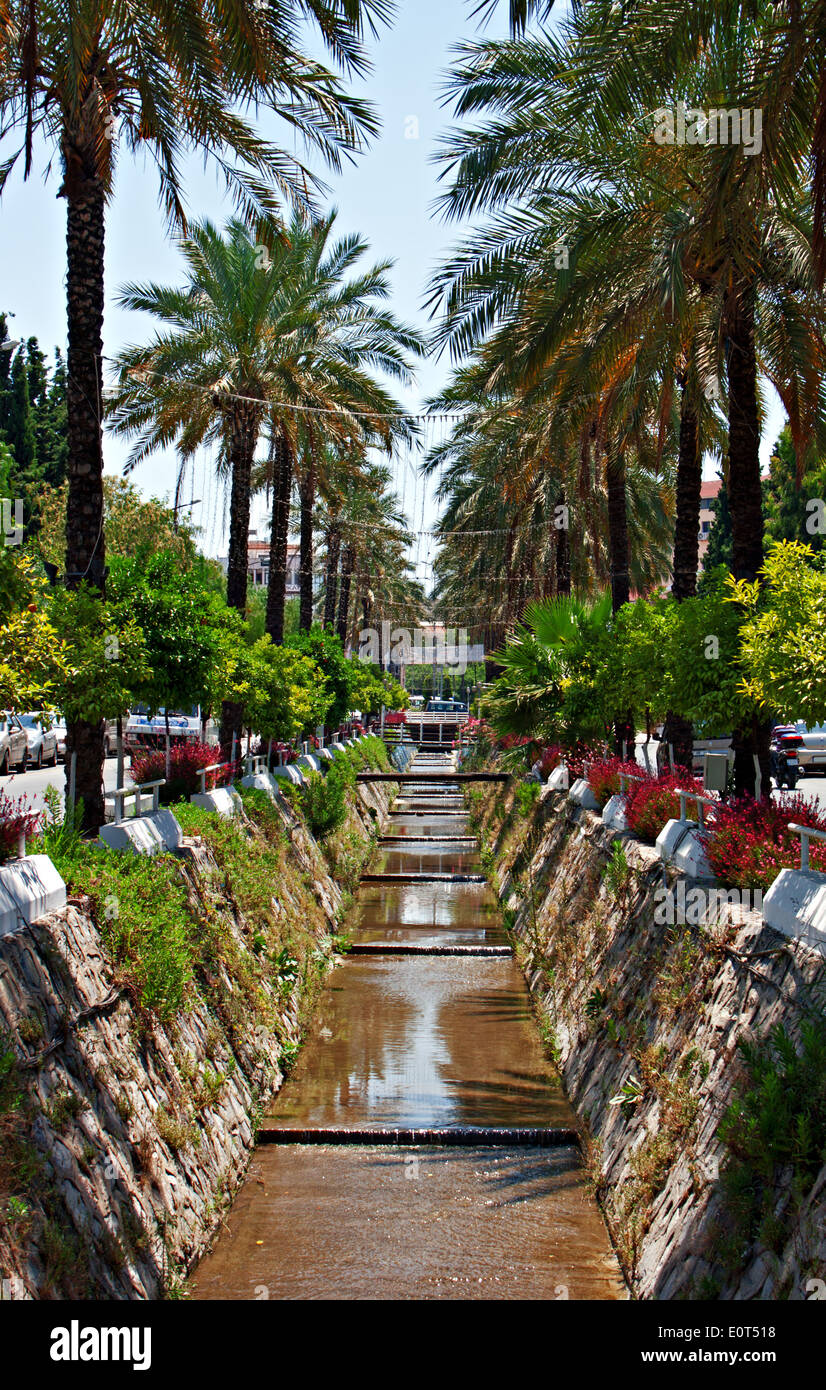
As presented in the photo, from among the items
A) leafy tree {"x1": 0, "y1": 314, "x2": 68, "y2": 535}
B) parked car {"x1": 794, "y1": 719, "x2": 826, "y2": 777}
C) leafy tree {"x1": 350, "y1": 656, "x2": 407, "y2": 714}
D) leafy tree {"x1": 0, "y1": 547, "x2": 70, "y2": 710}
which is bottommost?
parked car {"x1": 794, "y1": 719, "x2": 826, "y2": 777}

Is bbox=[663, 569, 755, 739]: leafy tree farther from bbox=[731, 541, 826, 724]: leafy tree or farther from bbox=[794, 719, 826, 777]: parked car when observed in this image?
bbox=[794, 719, 826, 777]: parked car

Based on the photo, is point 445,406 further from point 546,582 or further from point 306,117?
point 306,117

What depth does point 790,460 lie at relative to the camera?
151ft

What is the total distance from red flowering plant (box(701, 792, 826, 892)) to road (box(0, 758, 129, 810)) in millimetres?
14993

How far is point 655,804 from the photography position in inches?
504

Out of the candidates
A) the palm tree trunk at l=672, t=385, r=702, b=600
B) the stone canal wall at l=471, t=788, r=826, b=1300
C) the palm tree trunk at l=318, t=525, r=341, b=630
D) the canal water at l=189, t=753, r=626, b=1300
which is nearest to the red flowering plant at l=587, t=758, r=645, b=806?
the stone canal wall at l=471, t=788, r=826, b=1300

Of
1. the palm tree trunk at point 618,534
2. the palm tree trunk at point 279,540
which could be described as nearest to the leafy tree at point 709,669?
the palm tree trunk at point 618,534

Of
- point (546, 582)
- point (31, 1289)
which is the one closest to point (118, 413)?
point (31, 1289)

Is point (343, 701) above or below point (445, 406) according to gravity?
below

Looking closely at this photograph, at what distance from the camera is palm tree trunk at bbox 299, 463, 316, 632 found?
1185 inches

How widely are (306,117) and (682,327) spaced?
15.1 ft

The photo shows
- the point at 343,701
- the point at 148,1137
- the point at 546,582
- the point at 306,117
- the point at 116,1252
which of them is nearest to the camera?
the point at 116,1252
